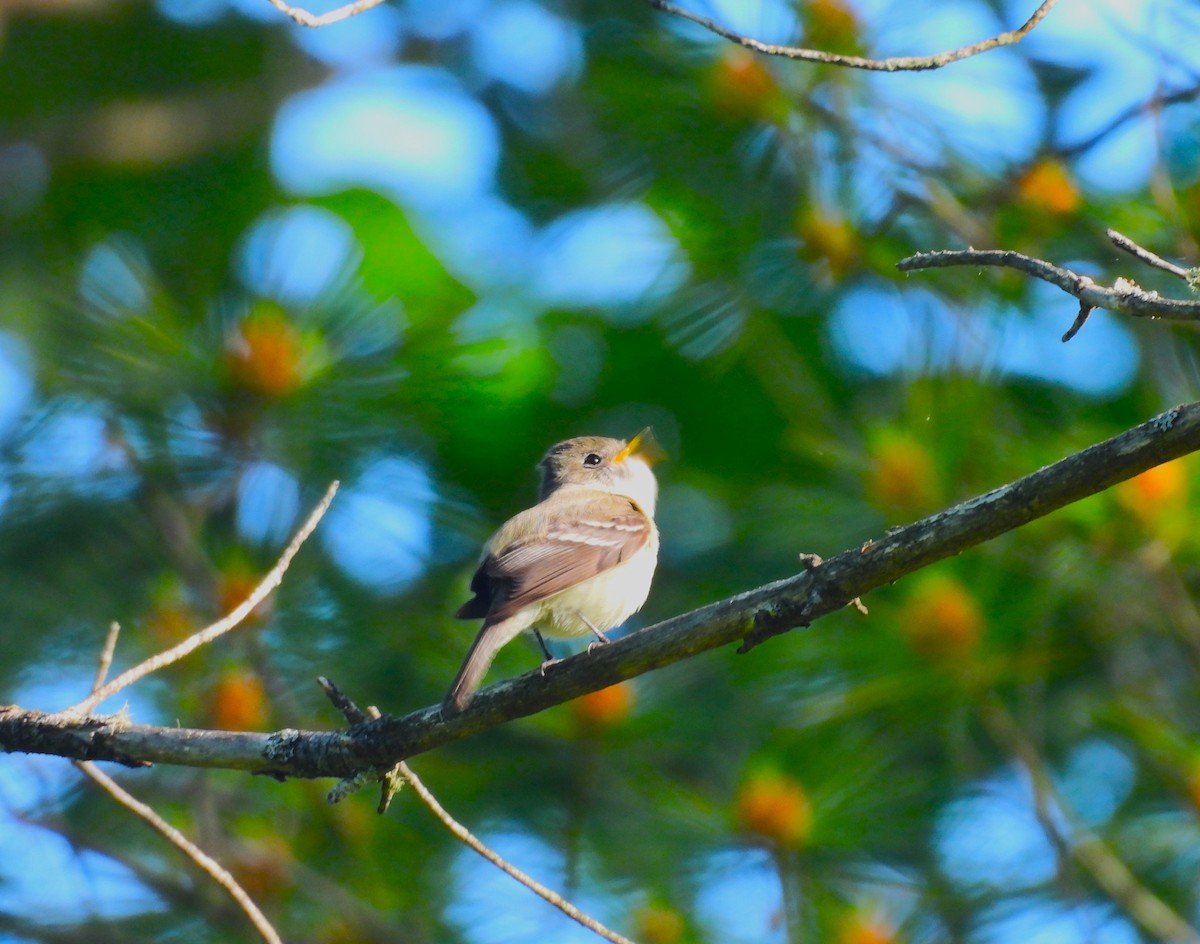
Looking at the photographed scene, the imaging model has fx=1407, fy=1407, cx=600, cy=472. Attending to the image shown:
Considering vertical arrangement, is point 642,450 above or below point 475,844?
above

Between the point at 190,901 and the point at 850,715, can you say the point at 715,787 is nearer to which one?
the point at 850,715

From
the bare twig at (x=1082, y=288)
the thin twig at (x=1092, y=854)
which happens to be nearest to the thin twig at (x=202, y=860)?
the bare twig at (x=1082, y=288)

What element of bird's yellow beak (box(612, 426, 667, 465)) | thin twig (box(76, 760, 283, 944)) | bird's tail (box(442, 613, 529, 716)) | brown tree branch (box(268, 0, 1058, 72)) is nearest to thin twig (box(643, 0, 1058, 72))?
brown tree branch (box(268, 0, 1058, 72))

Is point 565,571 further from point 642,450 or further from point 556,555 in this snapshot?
point 642,450

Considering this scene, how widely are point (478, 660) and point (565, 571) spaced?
73 cm

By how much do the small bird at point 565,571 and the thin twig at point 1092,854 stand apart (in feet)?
5.01

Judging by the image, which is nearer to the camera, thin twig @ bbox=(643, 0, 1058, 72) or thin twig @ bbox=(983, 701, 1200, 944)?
thin twig @ bbox=(643, 0, 1058, 72)

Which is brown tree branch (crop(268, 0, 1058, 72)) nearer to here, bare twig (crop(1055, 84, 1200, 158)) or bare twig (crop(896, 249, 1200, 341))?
bare twig (crop(896, 249, 1200, 341))

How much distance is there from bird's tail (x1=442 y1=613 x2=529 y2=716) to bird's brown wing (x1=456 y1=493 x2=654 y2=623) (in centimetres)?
4

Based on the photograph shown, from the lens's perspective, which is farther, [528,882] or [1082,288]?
[528,882]

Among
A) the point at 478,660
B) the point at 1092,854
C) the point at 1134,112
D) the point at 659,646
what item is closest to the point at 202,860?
the point at 478,660

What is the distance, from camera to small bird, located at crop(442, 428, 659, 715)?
418 cm

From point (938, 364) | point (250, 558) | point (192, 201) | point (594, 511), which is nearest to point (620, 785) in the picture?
point (594, 511)

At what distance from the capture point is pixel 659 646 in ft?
10.1
